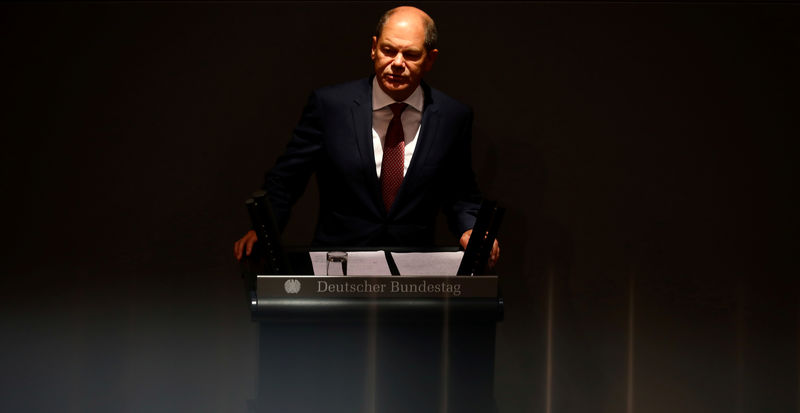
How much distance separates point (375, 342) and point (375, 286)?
6.2 inches

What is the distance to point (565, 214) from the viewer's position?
4176 millimetres

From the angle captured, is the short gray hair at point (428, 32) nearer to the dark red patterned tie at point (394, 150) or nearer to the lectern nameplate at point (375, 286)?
the dark red patterned tie at point (394, 150)

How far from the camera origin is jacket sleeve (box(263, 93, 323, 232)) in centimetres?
300

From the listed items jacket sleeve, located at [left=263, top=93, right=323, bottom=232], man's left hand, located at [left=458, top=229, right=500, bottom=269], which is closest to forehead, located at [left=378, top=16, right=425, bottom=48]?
jacket sleeve, located at [left=263, top=93, right=323, bottom=232]

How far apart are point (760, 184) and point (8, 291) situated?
10.9ft

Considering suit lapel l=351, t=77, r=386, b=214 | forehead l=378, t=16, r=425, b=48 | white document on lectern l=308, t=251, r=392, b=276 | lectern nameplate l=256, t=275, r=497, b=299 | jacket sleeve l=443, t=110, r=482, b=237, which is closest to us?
lectern nameplate l=256, t=275, r=497, b=299

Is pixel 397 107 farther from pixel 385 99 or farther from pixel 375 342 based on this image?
pixel 375 342

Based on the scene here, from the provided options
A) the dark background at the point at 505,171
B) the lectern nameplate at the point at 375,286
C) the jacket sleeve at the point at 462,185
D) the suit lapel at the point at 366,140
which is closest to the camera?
the lectern nameplate at the point at 375,286

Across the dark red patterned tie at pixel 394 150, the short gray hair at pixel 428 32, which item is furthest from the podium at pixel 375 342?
the short gray hair at pixel 428 32

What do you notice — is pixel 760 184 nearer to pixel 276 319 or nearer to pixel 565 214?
pixel 565 214

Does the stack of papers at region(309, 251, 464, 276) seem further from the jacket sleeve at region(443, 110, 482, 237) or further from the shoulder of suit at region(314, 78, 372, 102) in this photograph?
the shoulder of suit at region(314, 78, 372, 102)

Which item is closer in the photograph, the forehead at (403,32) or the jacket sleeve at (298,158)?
the forehead at (403,32)

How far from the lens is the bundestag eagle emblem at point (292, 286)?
2.19 metres

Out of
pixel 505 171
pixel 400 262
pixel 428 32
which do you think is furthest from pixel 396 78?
pixel 505 171
